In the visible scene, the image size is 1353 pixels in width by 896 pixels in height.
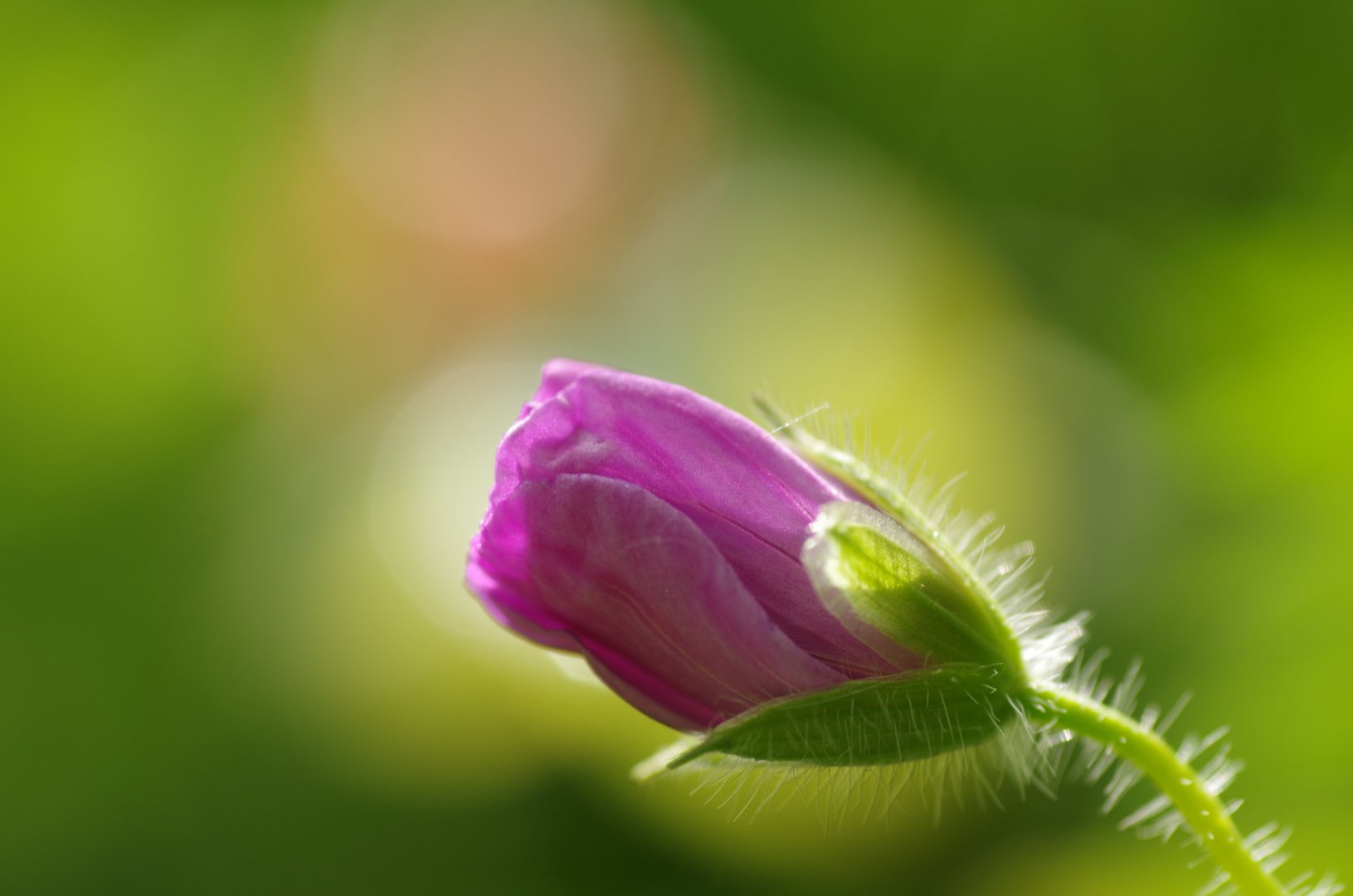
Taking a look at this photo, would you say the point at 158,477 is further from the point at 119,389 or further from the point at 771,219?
the point at 771,219

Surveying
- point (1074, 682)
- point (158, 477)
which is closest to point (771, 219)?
point (158, 477)

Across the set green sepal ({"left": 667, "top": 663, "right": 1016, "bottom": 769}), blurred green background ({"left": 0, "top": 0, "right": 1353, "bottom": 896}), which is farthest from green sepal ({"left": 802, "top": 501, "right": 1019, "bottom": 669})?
blurred green background ({"left": 0, "top": 0, "right": 1353, "bottom": 896})

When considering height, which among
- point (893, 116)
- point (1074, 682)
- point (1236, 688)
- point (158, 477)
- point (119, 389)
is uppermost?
point (893, 116)

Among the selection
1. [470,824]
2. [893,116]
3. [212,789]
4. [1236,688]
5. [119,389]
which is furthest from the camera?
[893,116]

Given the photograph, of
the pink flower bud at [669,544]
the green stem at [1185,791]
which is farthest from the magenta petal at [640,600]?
the green stem at [1185,791]

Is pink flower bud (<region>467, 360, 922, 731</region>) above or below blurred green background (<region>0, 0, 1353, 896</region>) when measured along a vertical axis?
below

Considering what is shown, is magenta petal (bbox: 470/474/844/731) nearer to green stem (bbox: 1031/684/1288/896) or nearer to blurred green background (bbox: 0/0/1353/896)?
green stem (bbox: 1031/684/1288/896)
